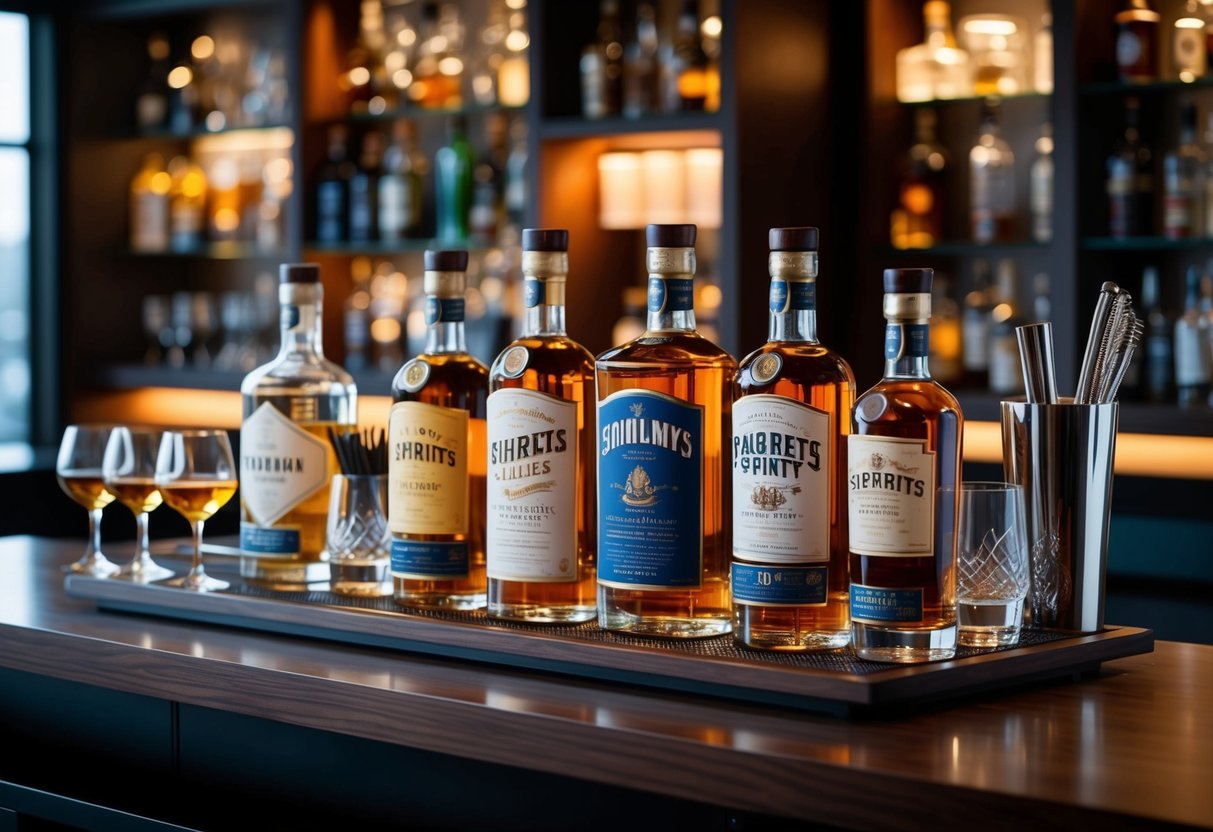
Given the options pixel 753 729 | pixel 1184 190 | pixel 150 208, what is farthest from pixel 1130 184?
pixel 150 208

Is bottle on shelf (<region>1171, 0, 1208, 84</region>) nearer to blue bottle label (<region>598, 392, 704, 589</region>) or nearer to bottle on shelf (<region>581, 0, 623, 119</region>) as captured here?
bottle on shelf (<region>581, 0, 623, 119</region>)

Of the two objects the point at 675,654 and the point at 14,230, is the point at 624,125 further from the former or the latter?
the point at 675,654

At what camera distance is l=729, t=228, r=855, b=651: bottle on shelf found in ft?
3.60

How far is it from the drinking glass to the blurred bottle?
2235 mm

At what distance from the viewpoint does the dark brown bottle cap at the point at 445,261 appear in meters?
1.31

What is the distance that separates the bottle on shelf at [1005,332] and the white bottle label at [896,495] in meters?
2.30

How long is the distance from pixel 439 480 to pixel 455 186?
9.47 feet

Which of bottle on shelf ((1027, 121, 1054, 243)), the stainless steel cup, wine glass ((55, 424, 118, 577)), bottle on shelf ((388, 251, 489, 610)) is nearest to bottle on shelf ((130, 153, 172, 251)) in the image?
bottle on shelf ((1027, 121, 1054, 243))

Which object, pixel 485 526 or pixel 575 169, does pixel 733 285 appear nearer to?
pixel 575 169

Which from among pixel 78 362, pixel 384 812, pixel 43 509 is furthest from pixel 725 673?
pixel 78 362

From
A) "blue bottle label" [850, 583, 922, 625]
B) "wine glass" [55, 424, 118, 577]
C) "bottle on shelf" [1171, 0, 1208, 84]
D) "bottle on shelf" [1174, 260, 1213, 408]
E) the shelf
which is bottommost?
"blue bottle label" [850, 583, 922, 625]

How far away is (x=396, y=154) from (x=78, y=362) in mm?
1282

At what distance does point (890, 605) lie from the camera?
107 centimetres

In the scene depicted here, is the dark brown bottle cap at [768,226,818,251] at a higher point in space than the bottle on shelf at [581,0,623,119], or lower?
lower
